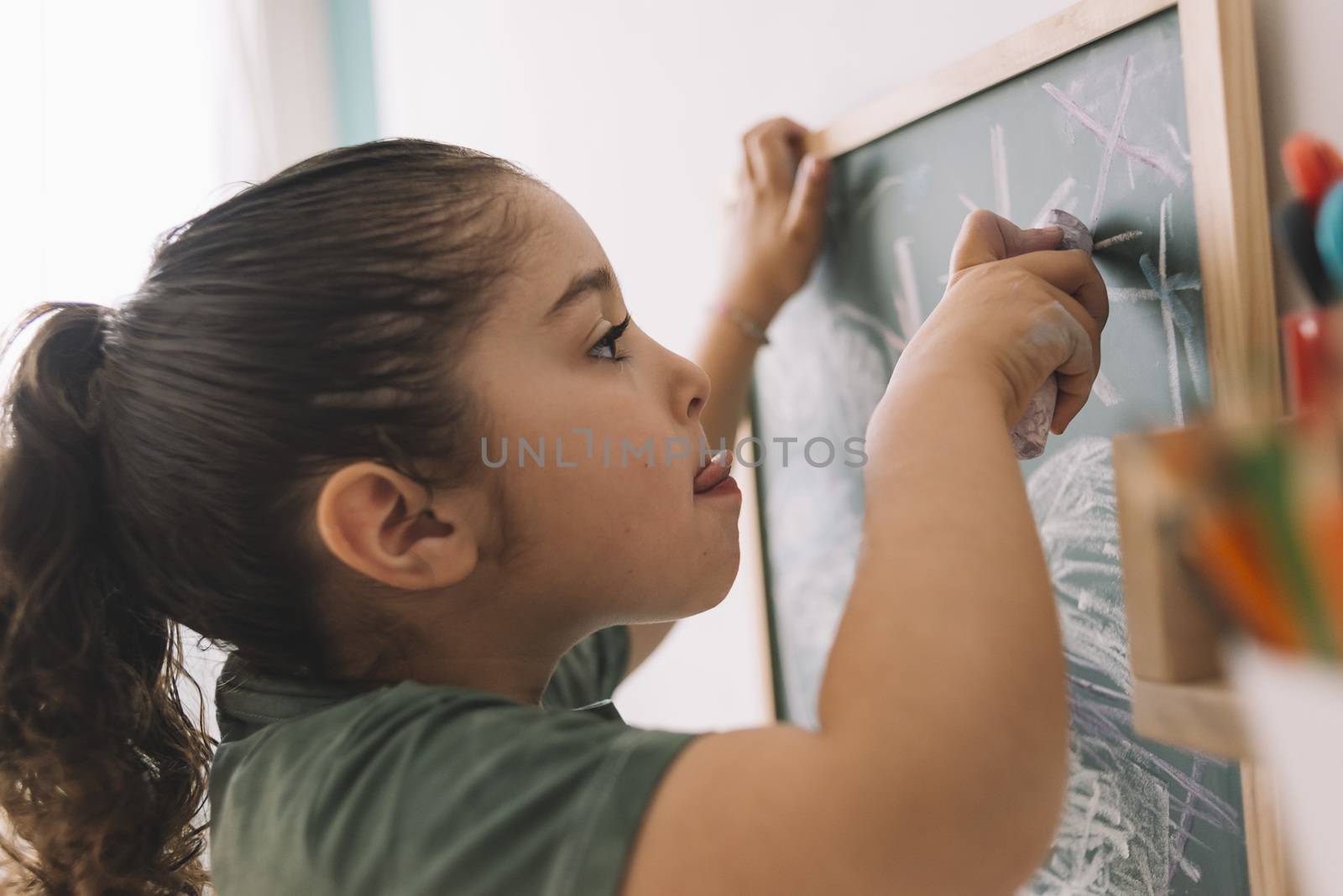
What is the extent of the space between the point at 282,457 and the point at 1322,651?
47cm

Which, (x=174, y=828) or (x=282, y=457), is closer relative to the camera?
(x=282, y=457)

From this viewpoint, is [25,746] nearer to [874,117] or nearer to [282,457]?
[282,457]

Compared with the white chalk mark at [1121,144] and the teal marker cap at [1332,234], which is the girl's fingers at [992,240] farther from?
the teal marker cap at [1332,234]

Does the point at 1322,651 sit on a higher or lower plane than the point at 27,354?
lower

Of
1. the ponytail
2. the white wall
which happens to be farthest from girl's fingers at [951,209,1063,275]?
the ponytail

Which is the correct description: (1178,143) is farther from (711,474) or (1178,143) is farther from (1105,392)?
(711,474)

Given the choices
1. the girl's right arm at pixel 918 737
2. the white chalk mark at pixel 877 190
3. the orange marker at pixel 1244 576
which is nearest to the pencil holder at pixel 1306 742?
the orange marker at pixel 1244 576

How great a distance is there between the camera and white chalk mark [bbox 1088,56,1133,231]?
49cm

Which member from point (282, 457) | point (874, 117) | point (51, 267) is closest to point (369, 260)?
point (282, 457)

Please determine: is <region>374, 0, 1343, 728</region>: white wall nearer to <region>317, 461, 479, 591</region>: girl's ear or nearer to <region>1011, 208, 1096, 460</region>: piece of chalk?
<region>1011, 208, 1096, 460</region>: piece of chalk

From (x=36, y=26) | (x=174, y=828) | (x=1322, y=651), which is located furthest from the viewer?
(x=36, y=26)

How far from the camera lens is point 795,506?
0.79m

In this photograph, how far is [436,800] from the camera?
1.38ft

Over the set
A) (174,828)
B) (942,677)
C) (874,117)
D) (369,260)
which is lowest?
(174,828)
